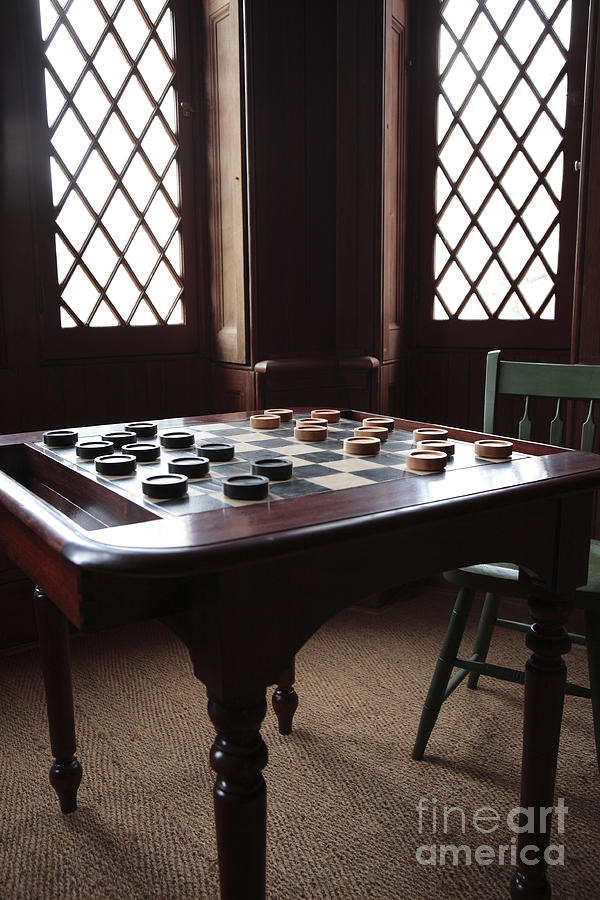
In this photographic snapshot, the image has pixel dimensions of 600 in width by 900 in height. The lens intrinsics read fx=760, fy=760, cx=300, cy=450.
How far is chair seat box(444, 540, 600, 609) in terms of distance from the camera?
1544 mm

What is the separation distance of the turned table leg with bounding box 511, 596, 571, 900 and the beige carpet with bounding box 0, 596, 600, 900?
202 mm

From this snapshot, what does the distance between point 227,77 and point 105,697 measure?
6.52 ft

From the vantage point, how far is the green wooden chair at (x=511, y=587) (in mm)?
1628

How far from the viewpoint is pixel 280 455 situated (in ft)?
4.57

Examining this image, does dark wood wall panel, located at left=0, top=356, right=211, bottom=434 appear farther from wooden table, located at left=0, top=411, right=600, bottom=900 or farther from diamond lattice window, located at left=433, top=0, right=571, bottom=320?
wooden table, located at left=0, top=411, right=600, bottom=900

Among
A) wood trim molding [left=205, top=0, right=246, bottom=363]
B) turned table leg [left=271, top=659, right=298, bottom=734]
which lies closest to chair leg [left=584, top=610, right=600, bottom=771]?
turned table leg [left=271, top=659, right=298, bottom=734]

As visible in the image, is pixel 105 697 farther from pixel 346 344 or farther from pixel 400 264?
pixel 400 264

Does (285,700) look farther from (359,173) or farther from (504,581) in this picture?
(359,173)

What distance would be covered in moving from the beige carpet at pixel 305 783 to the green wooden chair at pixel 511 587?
153 mm

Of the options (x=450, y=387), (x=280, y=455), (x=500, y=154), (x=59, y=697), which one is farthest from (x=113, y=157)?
(x=59, y=697)

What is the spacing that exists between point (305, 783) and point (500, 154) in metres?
2.11

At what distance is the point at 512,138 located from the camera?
259 cm

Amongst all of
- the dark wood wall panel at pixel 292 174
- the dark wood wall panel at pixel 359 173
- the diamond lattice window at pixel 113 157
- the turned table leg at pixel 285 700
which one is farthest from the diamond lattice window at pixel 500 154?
the turned table leg at pixel 285 700

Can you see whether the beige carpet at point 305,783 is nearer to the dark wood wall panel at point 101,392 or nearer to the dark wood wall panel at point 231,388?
the dark wood wall panel at point 101,392
